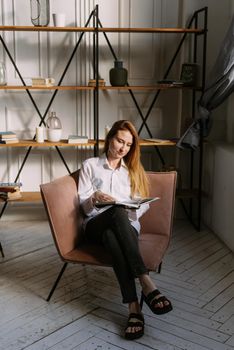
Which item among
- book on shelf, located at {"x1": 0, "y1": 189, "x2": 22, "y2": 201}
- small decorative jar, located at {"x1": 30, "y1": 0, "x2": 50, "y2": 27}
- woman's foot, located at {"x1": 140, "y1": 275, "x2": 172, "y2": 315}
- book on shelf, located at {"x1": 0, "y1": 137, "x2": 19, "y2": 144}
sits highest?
small decorative jar, located at {"x1": 30, "y1": 0, "x2": 50, "y2": 27}

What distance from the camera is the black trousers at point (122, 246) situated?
97.7 inches

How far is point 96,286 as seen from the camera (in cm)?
302

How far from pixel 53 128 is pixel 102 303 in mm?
1755

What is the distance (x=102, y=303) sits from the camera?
9.20ft

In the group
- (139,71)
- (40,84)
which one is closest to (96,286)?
(40,84)

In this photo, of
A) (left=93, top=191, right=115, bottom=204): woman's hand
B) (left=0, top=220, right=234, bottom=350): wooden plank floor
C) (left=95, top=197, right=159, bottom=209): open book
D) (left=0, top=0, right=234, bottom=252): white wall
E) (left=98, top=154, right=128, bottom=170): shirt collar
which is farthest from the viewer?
(left=0, top=0, right=234, bottom=252): white wall

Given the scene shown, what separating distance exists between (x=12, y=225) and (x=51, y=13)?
1.88 meters

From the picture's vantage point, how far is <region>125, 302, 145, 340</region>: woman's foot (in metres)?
2.42

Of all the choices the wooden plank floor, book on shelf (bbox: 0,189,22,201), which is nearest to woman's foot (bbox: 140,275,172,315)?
the wooden plank floor

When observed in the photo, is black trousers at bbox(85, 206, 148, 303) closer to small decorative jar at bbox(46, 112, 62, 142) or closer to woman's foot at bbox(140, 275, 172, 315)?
woman's foot at bbox(140, 275, 172, 315)

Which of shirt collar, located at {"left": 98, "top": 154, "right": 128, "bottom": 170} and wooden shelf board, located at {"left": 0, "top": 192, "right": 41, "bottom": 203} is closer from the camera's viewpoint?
shirt collar, located at {"left": 98, "top": 154, "right": 128, "bottom": 170}

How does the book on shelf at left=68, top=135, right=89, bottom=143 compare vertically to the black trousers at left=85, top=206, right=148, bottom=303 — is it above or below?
above

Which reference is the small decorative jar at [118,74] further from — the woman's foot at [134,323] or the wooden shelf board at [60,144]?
the woman's foot at [134,323]

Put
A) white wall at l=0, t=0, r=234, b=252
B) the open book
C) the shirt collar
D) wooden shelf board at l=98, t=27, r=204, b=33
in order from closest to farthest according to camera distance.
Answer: the open book → the shirt collar → wooden shelf board at l=98, t=27, r=204, b=33 → white wall at l=0, t=0, r=234, b=252
